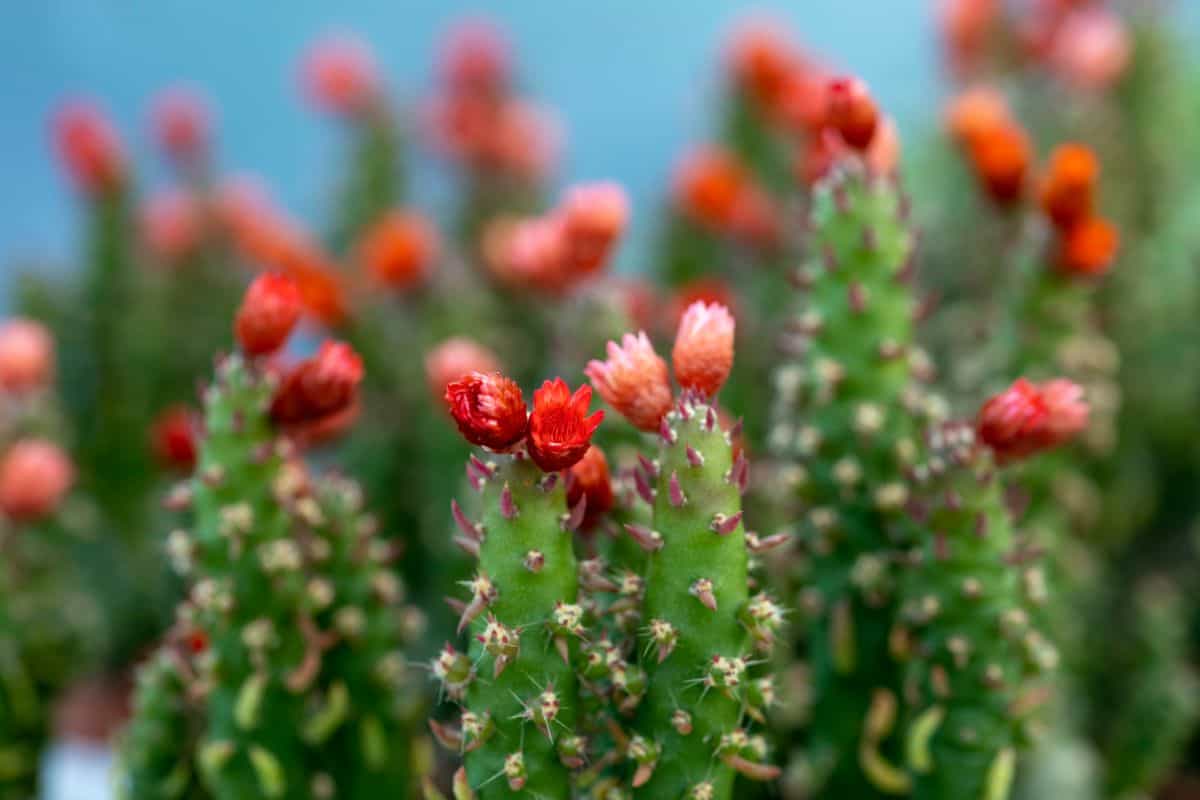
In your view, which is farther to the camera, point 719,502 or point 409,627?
point 409,627

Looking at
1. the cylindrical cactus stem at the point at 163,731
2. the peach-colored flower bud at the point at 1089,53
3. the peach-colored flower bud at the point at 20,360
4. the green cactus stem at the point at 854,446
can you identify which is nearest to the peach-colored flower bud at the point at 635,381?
the green cactus stem at the point at 854,446

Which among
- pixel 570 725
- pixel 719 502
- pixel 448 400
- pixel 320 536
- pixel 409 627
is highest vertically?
pixel 320 536

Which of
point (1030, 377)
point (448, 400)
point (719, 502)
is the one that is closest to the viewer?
point (448, 400)

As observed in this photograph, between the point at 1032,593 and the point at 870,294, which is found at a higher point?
the point at 870,294

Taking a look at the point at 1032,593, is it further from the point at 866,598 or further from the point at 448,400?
the point at 448,400

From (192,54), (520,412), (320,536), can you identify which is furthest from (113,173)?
(520,412)

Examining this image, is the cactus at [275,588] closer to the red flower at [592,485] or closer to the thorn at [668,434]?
the red flower at [592,485]

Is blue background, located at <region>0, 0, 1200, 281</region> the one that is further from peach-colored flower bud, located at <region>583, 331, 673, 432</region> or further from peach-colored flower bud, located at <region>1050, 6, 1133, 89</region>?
peach-colored flower bud, located at <region>583, 331, 673, 432</region>

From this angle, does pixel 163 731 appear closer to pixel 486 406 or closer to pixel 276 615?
pixel 276 615
